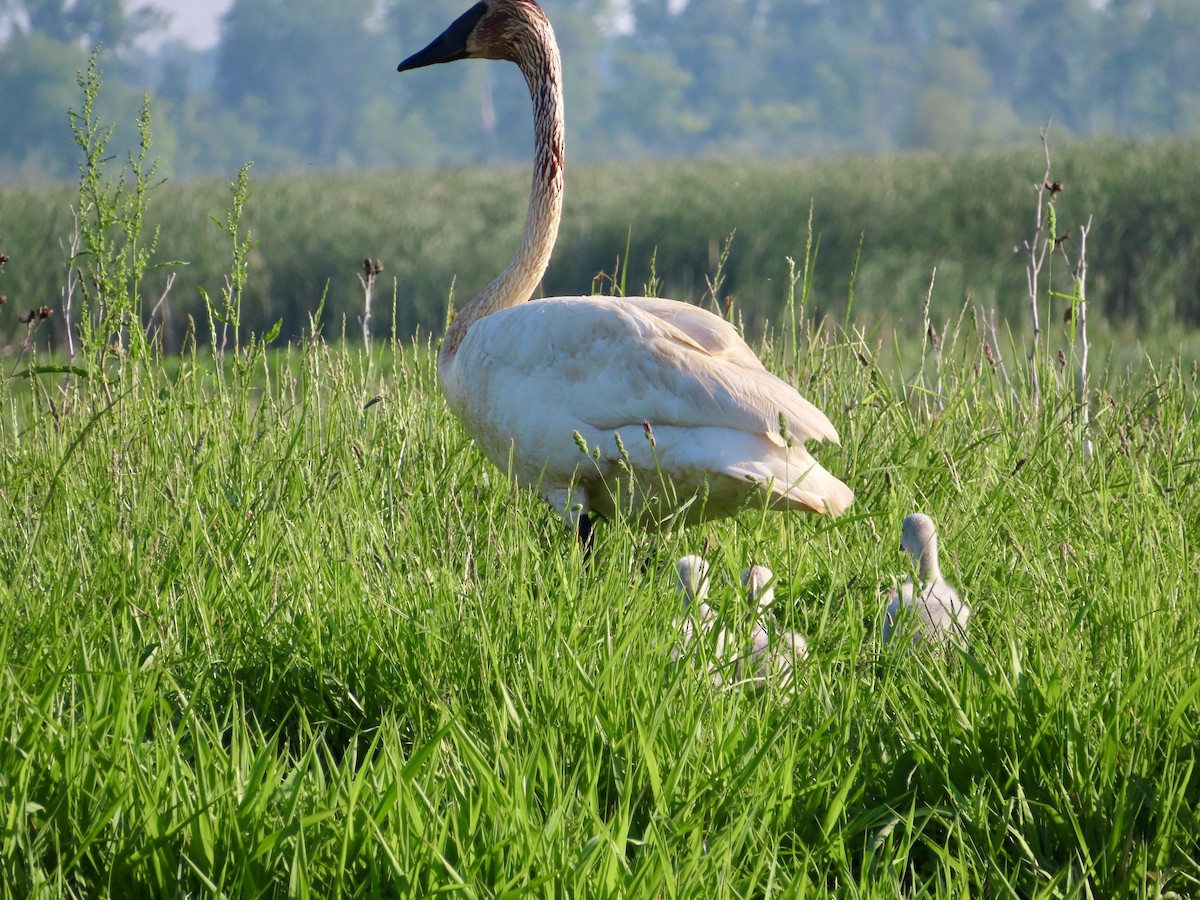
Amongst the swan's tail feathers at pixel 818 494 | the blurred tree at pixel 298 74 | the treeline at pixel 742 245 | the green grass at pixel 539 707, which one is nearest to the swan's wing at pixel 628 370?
the swan's tail feathers at pixel 818 494

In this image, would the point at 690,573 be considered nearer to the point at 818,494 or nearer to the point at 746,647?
the point at 818,494

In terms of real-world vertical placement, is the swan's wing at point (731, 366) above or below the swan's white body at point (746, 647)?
above

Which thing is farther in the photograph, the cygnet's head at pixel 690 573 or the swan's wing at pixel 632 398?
the swan's wing at pixel 632 398

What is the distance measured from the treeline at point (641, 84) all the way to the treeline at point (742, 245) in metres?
77.5

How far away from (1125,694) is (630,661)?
37.3 inches

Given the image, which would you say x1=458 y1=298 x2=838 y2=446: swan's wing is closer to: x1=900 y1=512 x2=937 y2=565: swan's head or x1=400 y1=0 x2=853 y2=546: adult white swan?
x1=400 y1=0 x2=853 y2=546: adult white swan

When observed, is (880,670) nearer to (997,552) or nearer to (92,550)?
(997,552)

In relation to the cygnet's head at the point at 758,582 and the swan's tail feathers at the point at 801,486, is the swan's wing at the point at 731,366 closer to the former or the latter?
the swan's tail feathers at the point at 801,486

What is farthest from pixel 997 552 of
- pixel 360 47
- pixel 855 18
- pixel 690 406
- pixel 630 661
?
pixel 855 18

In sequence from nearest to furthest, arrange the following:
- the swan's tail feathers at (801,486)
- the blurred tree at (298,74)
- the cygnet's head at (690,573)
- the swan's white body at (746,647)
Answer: the swan's white body at (746,647)
the cygnet's head at (690,573)
the swan's tail feathers at (801,486)
the blurred tree at (298,74)

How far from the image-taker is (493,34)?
4750 mm

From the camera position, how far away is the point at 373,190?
26016mm

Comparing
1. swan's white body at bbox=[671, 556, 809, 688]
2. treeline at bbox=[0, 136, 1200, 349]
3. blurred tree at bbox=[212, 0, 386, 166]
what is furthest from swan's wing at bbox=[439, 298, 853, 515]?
blurred tree at bbox=[212, 0, 386, 166]

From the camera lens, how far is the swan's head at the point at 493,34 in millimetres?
4672
